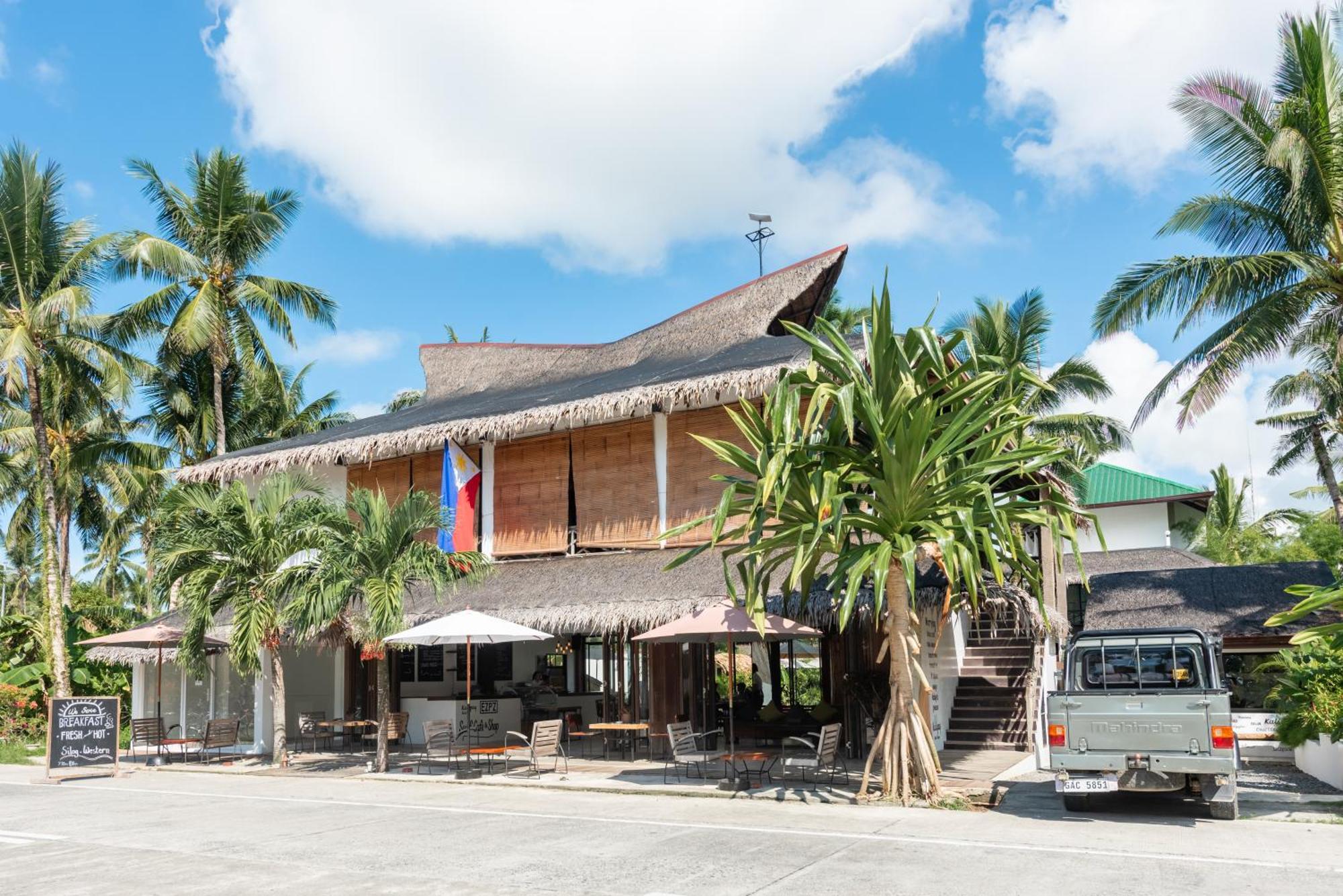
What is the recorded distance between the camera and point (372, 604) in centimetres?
1538

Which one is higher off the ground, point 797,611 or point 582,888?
point 797,611

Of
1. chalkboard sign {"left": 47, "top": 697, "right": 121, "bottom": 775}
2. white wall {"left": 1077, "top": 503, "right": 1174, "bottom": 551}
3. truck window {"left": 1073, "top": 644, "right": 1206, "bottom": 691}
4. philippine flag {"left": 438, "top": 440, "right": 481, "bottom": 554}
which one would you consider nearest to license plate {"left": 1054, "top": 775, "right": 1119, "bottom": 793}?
truck window {"left": 1073, "top": 644, "right": 1206, "bottom": 691}

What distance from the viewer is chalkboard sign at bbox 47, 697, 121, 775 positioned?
15.9 meters

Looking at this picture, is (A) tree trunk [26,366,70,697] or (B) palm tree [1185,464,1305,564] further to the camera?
(B) palm tree [1185,464,1305,564]

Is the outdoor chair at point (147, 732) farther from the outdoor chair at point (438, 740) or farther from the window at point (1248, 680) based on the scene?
the window at point (1248, 680)

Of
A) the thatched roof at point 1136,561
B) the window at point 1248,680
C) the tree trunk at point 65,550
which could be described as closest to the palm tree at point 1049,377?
the thatched roof at point 1136,561

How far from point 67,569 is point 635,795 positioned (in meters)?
28.9

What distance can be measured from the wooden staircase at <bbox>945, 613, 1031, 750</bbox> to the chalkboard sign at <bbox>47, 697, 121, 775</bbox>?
13.5m

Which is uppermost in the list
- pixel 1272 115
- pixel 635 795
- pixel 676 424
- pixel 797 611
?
pixel 1272 115

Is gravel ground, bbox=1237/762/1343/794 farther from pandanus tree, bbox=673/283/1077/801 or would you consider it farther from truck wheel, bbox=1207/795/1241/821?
pandanus tree, bbox=673/283/1077/801

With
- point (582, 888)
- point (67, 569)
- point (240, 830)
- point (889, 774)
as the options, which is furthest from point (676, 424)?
point (67, 569)

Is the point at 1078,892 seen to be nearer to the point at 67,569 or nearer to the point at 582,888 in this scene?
the point at 582,888

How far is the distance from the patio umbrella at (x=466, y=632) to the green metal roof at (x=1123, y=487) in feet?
80.6

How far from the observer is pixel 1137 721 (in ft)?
33.9
